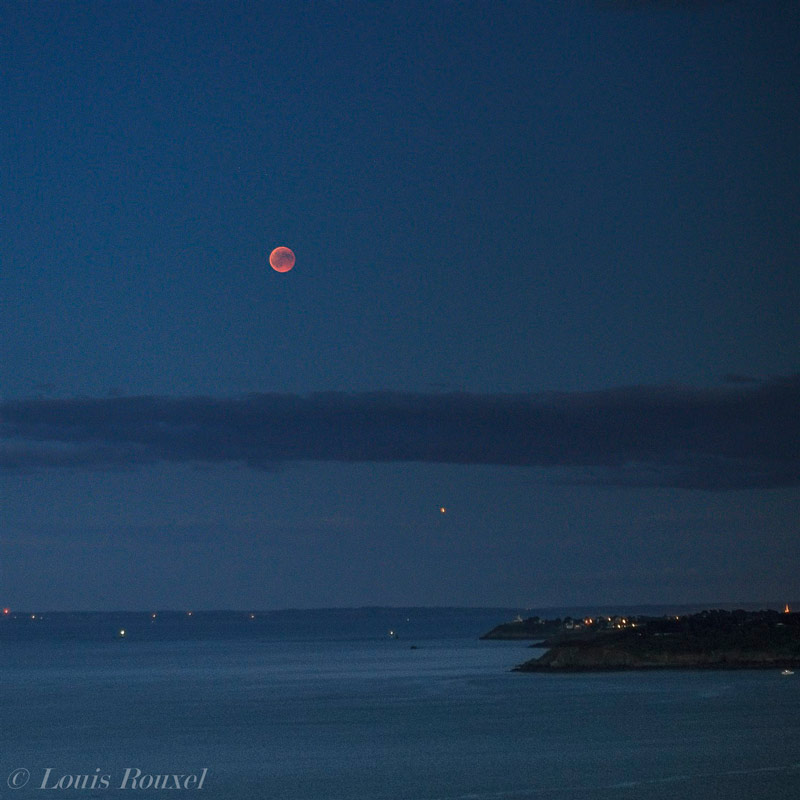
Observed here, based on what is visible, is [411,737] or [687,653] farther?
[687,653]

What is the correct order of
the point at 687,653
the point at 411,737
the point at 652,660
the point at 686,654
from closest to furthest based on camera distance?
the point at 411,737, the point at 652,660, the point at 686,654, the point at 687,653

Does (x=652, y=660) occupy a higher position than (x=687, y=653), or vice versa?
(x=687, y=653)

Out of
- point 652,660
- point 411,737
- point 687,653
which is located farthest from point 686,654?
point 411,737

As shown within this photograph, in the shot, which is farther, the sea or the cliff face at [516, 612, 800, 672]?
the cliff face at [516, 612, 800, 672]

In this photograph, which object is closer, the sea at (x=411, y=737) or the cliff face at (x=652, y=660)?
the sea at (x=411, y=737)

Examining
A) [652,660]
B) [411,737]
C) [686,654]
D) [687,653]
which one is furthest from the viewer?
[687,653]

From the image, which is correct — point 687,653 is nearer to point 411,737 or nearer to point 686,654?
point 686,654

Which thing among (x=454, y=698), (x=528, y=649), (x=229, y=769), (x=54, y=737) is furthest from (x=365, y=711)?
(x=528, y=649)

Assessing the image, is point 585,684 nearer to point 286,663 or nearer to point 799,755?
point 799,755
